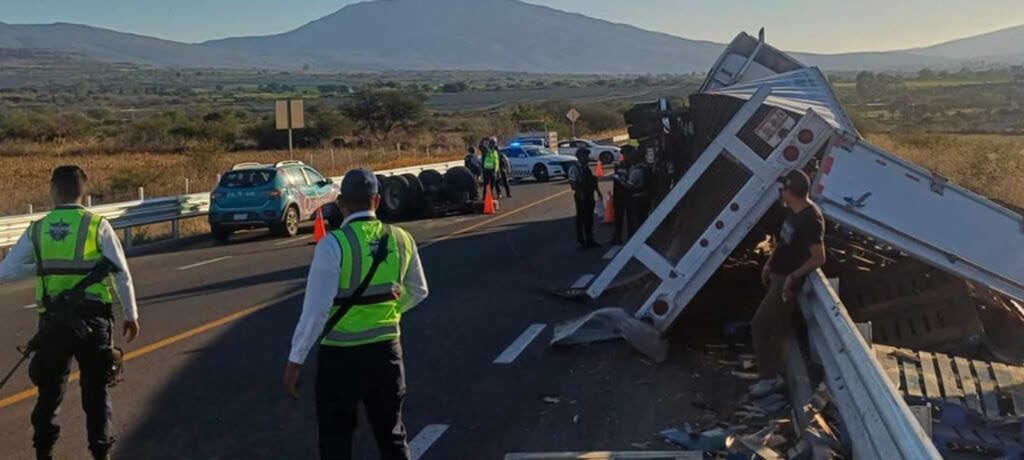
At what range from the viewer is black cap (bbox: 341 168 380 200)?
193 inches

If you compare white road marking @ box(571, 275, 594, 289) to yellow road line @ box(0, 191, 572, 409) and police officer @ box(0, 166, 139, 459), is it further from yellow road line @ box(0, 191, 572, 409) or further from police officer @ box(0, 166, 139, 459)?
police officer @ box(0, 166, 139, 459)

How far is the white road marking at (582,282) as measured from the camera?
1327 centimetres

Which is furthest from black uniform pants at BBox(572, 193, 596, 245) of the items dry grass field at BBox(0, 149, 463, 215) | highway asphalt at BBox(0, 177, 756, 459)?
Result: dry grass field at BBox(0, 149, 463, 215)

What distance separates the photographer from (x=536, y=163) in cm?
4041

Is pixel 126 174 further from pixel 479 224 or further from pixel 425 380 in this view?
pixel 425 380

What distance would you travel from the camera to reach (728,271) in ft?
42.0

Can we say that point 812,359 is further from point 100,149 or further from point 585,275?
point 100,149

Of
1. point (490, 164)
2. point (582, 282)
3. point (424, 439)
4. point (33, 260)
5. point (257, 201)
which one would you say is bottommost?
point (490, 164)

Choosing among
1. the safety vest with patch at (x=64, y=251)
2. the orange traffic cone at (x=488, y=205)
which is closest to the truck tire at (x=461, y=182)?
the orange traffic cone at (x=488, y=205)

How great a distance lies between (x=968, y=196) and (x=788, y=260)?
2377 millimetres

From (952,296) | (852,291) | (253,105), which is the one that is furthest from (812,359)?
(253,105)

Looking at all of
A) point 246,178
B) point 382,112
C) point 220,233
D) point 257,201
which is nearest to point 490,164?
point 246,178

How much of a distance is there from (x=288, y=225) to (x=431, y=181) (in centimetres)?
434

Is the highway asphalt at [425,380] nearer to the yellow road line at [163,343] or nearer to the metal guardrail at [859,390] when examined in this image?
the yellow road line at [163,343]
